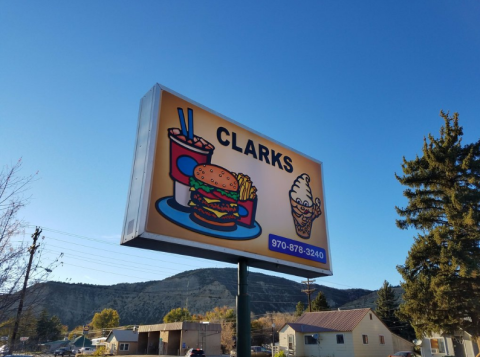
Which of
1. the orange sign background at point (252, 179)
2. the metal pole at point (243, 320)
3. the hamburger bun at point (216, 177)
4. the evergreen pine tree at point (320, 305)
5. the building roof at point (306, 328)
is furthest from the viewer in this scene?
the evergreen pine tree at point (320, 305)

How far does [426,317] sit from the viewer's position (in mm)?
21422

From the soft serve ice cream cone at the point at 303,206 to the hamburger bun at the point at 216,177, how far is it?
1.82m

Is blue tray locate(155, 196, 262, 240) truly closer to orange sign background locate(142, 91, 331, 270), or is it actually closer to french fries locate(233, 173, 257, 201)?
orange sign background locate(142, 91, 331, 270)

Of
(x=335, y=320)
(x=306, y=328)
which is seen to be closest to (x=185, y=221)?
(x=335, y=320)

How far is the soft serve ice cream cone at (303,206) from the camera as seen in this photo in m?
8.44

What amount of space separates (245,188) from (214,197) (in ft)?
2.93

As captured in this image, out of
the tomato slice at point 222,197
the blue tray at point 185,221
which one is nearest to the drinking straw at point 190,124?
the tomato slice at point 222,197

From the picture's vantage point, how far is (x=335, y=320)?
35594mm

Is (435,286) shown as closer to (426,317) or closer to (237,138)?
(426,317)

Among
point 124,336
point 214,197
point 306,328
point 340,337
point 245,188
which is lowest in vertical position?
point 124,336

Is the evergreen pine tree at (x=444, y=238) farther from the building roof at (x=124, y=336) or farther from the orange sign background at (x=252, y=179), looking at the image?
the building roof at (x=124, y=336)

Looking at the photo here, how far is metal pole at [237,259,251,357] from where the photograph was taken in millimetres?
6355

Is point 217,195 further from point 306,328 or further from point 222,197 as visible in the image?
point 306,328

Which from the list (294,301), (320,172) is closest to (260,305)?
(294,301)
